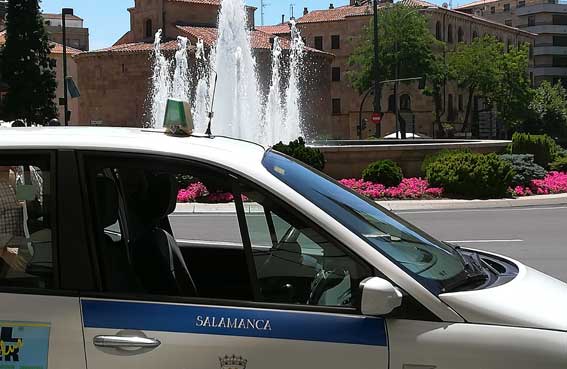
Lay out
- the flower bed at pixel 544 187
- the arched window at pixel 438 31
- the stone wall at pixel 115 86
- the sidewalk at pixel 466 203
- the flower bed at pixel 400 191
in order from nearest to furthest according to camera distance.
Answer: the sidewalk at pixel 466 203 < the flower bed at pixel 400 191 < the flower bed at pixel 544 187 < the stone wall at pixel 115 86 < the arched window at pixel 438 31

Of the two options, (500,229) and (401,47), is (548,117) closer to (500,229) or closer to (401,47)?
(401,47)

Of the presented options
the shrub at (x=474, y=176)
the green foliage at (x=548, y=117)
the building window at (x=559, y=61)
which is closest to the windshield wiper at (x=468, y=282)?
the shrub at (x=474, y=176)

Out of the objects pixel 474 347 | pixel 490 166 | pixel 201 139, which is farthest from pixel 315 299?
pixel 490 166


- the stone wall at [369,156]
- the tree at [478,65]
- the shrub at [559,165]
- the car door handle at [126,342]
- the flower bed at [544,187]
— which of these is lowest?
the flower bed at [544,187]

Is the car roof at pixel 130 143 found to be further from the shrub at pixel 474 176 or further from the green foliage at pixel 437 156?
the green foliage at pixel 437 156

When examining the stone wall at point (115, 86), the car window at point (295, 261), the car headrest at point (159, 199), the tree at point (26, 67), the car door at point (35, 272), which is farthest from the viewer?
the stone wall at point (115, 86)

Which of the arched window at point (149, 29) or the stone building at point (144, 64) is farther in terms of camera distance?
the arched window at point (149, 29)

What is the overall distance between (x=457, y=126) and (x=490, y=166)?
72.5 meters

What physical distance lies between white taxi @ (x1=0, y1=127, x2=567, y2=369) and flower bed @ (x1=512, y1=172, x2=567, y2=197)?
1814 centimetres

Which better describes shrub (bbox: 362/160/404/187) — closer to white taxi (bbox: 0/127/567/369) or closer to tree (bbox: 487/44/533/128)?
white taxi (bbox: 0/127/567/369)

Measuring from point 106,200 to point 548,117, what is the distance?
300ft

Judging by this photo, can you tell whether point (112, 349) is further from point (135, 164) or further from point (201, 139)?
point (201, 139)

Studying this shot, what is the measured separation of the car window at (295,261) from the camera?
2957mm

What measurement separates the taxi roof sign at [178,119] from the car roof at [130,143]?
0.24 ft
